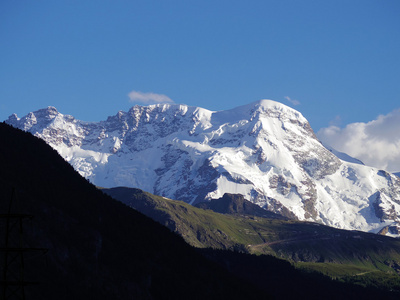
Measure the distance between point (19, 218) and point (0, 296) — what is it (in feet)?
30.8

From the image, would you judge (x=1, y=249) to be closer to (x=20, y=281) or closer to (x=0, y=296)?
(x=20, y=281)

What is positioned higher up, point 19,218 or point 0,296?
point 19,218

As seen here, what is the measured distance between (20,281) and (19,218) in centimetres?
586

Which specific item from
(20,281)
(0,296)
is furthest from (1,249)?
(0,296)

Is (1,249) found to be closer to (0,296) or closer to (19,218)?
(19,218)

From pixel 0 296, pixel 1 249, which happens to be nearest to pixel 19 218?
pixel 1 249

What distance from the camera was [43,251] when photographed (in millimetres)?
65438

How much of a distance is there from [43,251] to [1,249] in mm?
4211

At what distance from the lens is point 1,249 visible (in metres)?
62.8

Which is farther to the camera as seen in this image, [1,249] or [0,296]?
[0,296]

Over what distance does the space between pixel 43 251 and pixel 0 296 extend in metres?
7.67

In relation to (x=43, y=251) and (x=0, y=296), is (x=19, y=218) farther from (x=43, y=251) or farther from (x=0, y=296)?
(x=0, y=296)

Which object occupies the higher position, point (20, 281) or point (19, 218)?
point (19, 218)

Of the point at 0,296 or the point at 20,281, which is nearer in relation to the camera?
the point at 20,281
